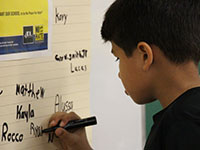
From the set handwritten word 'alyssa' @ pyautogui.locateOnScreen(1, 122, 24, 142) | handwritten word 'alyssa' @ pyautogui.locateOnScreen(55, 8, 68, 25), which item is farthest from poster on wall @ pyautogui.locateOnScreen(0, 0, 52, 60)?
handwritten word 'alyssa' @ pyautogui.locateOnScreen(1, 122, 24, 142)

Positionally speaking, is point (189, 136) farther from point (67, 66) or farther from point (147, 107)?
point (147, 107)

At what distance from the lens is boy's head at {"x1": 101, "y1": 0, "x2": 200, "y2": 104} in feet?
2.79

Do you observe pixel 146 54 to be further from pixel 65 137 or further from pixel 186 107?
pixel 65 137

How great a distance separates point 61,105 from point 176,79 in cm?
24

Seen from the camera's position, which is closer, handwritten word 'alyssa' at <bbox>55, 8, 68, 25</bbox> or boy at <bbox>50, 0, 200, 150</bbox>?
boy at <bbox>50, 0, 200, 150</bbox>

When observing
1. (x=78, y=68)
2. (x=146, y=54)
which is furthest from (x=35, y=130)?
(x=146, y=54)

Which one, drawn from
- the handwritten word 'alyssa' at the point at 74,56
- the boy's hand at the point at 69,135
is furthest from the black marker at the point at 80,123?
the handwritten word 'alyssa' at the point at 74,56

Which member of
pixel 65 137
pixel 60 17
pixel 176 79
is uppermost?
pixel 60 17

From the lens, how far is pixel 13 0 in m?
0.85

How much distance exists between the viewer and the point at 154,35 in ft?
2.80

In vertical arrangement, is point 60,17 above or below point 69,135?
above

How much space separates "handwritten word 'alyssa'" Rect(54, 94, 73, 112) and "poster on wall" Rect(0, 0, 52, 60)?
10 cm

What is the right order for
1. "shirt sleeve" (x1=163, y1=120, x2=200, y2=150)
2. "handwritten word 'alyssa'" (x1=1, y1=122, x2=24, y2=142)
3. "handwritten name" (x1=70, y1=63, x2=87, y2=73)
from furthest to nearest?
"handwritten name" (x1=70, y1=63, x2=87, y2=73)
"handwritten word 'alyssa'" (x1=1, y1=122, x2=24, y2=142)
"shirt sleeve" (x1=163, y1=120, x2=200, y2=150)

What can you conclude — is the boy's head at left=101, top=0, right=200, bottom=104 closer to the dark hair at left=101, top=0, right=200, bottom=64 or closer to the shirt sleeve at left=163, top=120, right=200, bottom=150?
the dark hair at left=101, top=0, right=200, bottom=64
